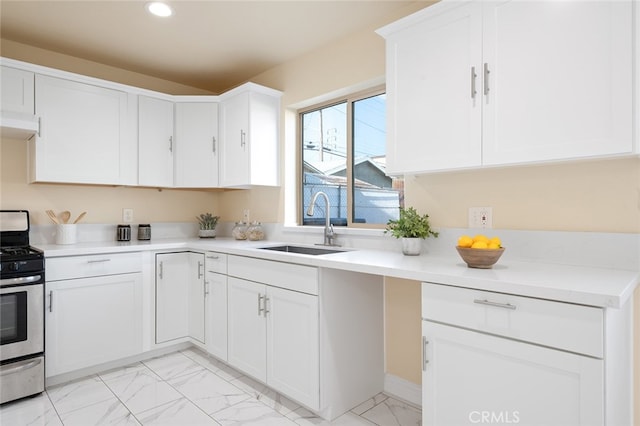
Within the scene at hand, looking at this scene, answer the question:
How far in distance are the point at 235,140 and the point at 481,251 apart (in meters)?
2.24

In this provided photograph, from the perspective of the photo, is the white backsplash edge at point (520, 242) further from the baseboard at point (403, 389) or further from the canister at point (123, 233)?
the baseboard at point (403, 389)

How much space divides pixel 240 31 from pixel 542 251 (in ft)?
7.71

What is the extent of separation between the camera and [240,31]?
2.58 metres

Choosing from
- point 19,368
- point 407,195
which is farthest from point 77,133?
point 407,195

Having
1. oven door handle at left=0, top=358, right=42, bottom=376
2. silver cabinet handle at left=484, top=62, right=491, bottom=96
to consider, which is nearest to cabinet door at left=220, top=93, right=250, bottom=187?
oven door handle at left=0, top=358, right=42, bottom=376

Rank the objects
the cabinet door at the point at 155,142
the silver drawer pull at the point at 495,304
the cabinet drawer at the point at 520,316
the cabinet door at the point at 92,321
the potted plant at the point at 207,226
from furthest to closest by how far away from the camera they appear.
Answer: the potted plant at the point at 207,226 < the cabinet door at the point at 155,142 < the cabinet door at the point at 92,321 < the silver drawer pull at the point at 495,304 < the cabinet drawer at the point at 520,316

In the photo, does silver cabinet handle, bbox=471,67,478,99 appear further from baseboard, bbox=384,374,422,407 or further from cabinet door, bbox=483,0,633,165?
baseboard, bbox=384,374,422,407

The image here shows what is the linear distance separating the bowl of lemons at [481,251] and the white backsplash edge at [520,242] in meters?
0.32

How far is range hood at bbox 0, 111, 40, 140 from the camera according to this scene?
2365mm

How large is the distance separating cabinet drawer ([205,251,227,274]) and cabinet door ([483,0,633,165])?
1806 millimetres

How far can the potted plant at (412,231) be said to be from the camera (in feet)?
6.51

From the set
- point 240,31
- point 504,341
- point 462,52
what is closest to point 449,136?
point 462,52

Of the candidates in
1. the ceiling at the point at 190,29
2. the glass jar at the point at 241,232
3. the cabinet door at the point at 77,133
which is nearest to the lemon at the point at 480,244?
the ceiling at the point at 190,29

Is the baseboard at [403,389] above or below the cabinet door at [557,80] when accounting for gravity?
below
